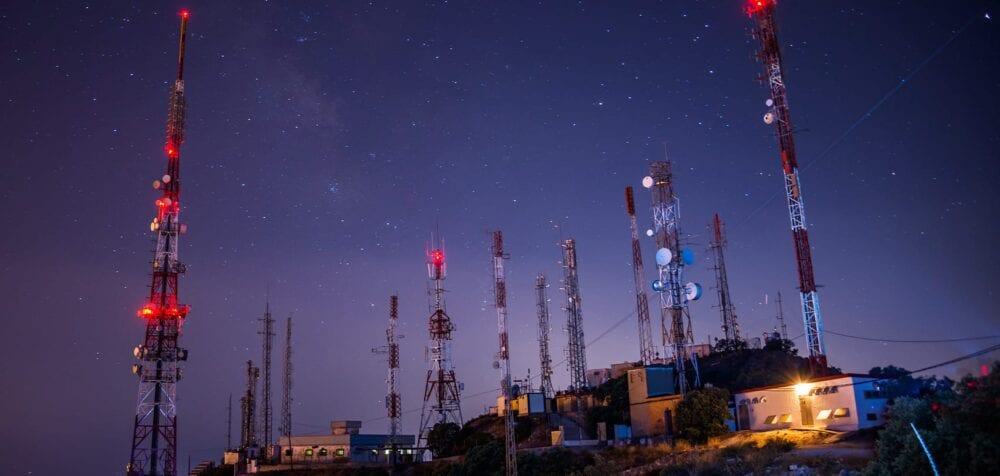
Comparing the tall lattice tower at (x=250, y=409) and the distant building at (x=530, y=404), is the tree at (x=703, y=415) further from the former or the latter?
the tall lattice tower at (x=250, y=409)

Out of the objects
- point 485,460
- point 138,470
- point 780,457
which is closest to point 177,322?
point 138,470

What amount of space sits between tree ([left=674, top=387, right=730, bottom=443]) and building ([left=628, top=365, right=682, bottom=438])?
2.89 m

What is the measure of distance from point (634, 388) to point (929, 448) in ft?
121

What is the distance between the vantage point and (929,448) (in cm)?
1683

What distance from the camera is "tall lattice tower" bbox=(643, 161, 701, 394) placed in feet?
169

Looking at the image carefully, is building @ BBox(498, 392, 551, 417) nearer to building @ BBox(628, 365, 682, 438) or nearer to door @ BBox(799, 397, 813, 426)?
building @ BBox(628, 365, 682, 438)

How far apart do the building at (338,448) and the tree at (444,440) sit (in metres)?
8.42

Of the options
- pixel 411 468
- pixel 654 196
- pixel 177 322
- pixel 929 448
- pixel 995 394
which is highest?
pixel 654 196

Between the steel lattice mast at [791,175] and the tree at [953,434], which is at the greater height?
the steel lattice mast at [791,175]

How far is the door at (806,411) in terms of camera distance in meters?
40.6

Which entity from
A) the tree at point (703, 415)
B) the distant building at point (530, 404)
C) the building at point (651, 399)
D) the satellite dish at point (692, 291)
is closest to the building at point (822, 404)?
the tree at point (703, 415)

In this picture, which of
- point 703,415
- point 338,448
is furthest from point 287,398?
point 703,415

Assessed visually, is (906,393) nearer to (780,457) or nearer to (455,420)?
(780,457)

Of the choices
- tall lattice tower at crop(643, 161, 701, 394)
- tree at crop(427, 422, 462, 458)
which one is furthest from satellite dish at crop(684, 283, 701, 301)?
tree at crop(427, 422, 462, 458)
